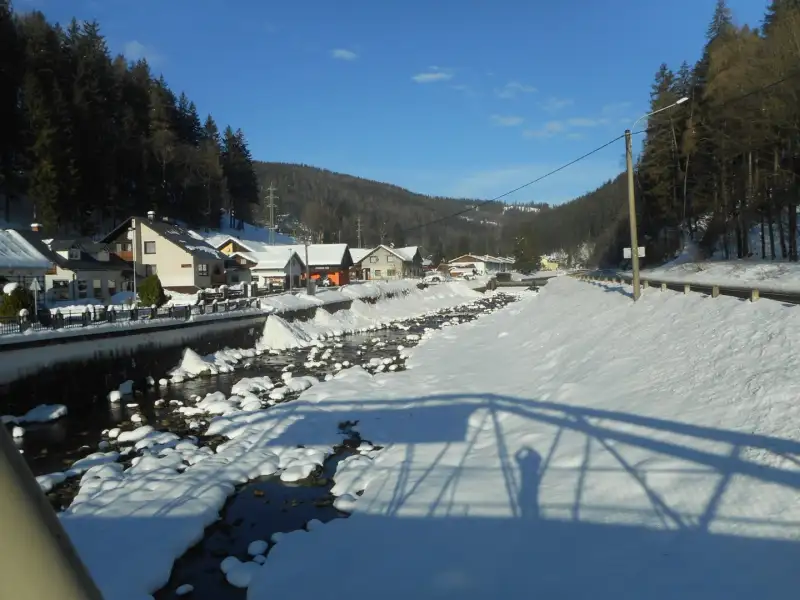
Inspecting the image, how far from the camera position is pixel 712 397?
966 centimetres

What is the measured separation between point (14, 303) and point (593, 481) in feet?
67.4

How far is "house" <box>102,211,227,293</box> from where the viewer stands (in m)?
45.0

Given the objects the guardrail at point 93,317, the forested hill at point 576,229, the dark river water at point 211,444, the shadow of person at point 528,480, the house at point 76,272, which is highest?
the forested hill at point 576,229

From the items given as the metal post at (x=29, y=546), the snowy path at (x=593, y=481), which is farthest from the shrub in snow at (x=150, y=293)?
the metal post at (x=29, y=546)

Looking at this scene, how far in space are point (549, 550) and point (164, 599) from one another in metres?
5.12

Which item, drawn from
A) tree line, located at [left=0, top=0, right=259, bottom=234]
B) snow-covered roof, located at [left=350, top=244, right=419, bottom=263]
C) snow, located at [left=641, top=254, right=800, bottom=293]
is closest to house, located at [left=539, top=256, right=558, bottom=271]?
snow-covered roof, located at [left=350, top=244, right=419, bottom=263]

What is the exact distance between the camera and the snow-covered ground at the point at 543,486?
636cm

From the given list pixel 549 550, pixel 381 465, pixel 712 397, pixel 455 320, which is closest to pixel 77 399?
pixel 381 465


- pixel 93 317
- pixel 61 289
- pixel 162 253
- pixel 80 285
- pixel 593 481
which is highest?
pixel 162 253

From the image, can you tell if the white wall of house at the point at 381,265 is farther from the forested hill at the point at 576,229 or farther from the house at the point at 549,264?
the house at the point at 549,264

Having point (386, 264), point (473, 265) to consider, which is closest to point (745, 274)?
point (386, 264)

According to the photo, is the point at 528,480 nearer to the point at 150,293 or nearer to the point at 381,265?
the point at 150,293

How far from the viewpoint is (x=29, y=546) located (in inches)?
58.6

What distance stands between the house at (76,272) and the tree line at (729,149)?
37568 mm
